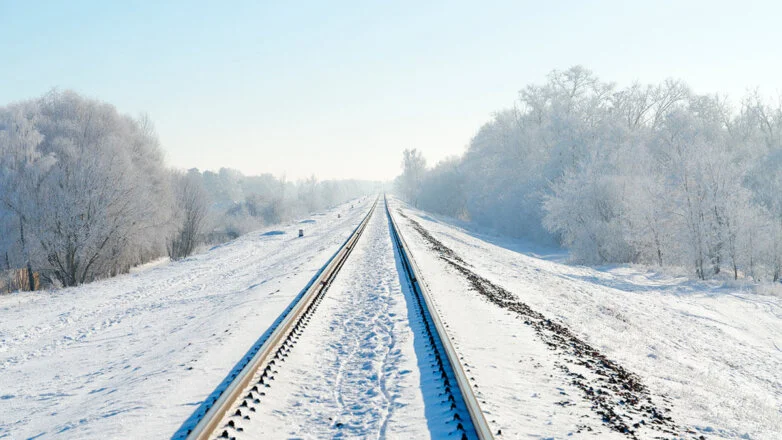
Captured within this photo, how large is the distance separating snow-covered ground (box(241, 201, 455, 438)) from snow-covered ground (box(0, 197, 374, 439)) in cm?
94

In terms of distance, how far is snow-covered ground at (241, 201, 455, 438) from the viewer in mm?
4914

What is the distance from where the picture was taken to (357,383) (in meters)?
6.16

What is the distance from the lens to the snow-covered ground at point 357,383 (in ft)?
16.1

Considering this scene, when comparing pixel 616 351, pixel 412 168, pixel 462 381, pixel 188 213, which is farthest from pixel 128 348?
pixel 412 168

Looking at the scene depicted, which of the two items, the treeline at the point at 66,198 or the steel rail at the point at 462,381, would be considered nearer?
the steel rail at the point at 462,381

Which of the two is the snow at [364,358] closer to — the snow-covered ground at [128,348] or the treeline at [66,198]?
the snow-covered ground at [128,348]

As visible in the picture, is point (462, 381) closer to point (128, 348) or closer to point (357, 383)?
point (357, 383)

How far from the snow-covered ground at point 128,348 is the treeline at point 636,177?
23240mm

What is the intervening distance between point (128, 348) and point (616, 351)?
30.7 feet

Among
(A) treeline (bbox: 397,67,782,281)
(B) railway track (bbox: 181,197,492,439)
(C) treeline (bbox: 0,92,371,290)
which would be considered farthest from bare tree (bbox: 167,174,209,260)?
(B) railway track (bbox: 181,197,492,439)

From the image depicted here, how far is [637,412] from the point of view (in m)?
5.85

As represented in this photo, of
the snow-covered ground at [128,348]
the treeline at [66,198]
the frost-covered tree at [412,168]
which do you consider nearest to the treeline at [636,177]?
the snow-covered ground at [128,348]

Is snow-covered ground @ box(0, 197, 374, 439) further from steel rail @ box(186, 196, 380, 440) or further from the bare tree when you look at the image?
the bare tree

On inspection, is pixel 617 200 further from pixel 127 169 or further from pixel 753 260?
pixel 127 169
